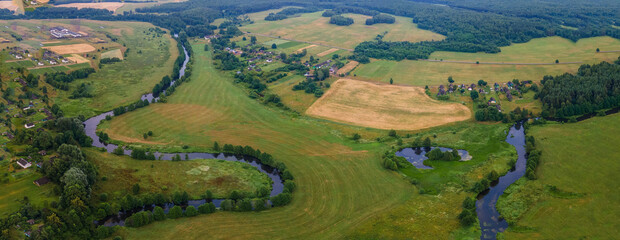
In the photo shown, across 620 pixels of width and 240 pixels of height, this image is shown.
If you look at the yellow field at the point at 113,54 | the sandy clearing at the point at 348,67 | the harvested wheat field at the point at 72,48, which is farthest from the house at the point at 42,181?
the sandy clearing at the point at 348,67

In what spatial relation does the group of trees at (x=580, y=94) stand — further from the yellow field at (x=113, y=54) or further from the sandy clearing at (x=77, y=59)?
the sandy clearing at (x=77, y=59)

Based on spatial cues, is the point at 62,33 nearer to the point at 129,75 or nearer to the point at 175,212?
the point at 129,75

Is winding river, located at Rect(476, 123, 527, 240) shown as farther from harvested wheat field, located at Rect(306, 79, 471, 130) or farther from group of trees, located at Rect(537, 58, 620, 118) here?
group of trees, located at Rect(537, 58, 620, 118)

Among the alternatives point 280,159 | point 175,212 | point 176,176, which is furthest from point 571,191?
point 176,176

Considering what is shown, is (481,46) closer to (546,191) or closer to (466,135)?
(466,135)

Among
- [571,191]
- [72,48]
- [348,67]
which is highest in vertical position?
[72,48]

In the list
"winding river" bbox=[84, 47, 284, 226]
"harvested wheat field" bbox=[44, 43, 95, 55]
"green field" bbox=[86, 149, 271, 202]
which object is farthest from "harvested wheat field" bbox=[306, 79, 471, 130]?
"harvested wheat field" bbox=[44, 43, 95, 55]
